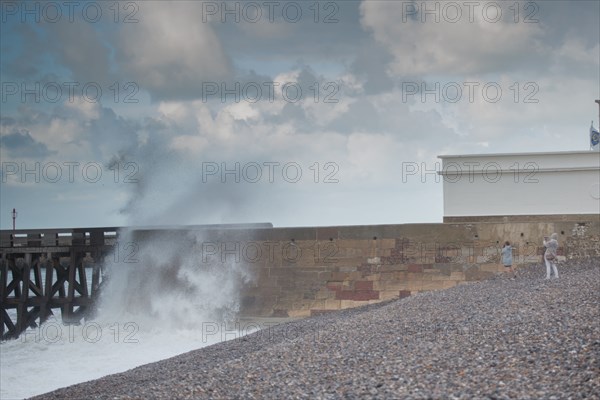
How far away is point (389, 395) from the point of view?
7.64 m

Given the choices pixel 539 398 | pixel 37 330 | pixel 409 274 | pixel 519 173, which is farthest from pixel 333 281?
pixel 539 398

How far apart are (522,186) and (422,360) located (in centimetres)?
1239

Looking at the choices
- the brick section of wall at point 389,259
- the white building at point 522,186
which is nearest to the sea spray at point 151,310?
the brick section of wall at point 389,259

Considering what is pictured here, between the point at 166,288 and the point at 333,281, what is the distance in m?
A: 3.84

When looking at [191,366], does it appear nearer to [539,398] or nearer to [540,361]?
[540,361]

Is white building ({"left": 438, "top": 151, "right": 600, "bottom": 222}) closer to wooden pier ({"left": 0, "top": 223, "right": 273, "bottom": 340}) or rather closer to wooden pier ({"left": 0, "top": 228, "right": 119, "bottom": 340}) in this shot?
wooden pier ({"left": 0, "top": 223, "right": 273, "bottom": 340})

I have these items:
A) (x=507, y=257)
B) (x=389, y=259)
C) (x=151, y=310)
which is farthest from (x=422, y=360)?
(x=151, y=310)

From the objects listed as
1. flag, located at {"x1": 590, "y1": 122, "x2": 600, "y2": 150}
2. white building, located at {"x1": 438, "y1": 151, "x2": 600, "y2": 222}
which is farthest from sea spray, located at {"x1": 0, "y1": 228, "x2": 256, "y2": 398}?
flag, located at {"x1": 590, "y1": 122, "x2": 600, "y2": 150}

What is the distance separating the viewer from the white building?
802 inches

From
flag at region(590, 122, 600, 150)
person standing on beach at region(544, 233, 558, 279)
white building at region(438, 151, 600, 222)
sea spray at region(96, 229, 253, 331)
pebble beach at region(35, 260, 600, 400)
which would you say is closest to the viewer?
pebble beach at region(35, 260, 600, 400)

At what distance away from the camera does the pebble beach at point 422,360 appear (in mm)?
7887

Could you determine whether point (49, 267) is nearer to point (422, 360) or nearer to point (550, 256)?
point (550, 256)

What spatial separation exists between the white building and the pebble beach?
613 cm

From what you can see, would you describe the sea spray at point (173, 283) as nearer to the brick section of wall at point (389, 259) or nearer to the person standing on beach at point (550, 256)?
the brick section of wall at point (389, 259)
